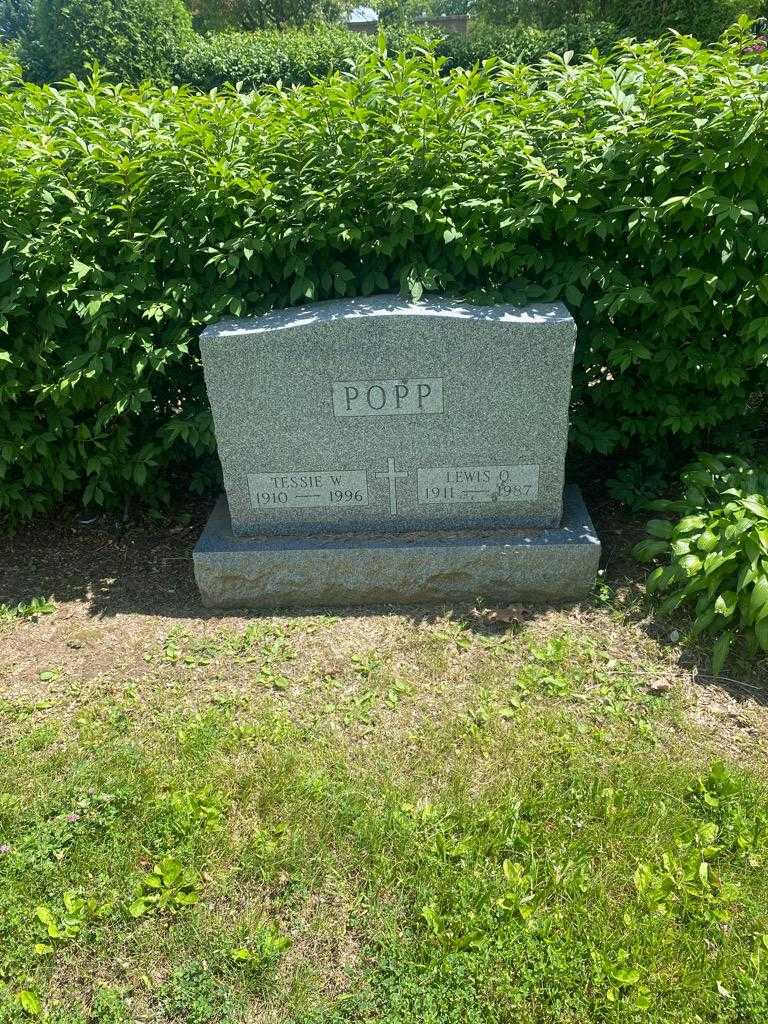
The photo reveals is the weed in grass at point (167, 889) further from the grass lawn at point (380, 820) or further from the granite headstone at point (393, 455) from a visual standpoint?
the granite headstone at point (393, 455)

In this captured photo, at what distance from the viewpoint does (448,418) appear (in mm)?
3363

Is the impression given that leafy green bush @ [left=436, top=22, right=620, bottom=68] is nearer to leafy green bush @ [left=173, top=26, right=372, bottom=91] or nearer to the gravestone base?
leafy green bush @ [left=173, top=26, right=372, bottom=91]

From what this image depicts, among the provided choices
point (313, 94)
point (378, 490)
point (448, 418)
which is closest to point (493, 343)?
point (448, 418)

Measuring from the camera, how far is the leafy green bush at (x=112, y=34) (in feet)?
41.9

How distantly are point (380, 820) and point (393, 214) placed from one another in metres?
2.36

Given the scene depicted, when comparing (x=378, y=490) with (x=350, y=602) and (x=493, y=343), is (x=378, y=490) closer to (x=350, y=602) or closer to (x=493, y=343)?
(x=350, y=602)

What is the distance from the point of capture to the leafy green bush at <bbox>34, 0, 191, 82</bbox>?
12773 millimetres

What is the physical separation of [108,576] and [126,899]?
192cm

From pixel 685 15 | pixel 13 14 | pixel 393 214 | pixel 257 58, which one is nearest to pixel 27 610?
pixel 393 214

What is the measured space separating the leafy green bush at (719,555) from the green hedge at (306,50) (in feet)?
41.0

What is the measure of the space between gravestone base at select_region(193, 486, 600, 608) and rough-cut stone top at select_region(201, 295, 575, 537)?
0.11 metres

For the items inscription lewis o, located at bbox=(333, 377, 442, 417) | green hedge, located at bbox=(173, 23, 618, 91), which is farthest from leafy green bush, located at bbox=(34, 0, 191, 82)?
inscription lewis o, located at bbox=(333, 377, 442, 417)

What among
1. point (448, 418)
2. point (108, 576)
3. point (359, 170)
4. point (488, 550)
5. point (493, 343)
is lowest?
point (108, 576)

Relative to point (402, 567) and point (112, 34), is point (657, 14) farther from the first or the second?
point (402, 567)
